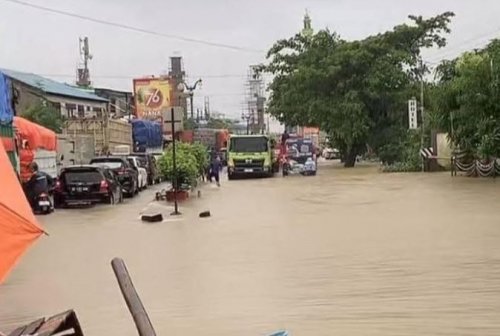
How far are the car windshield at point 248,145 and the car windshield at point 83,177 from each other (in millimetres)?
17318

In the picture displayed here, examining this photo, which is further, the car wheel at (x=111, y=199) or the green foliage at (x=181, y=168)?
the green foliage at (x=181, y=168)

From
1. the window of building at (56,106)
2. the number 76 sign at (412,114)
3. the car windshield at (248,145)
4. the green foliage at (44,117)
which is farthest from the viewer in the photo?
the window of building at (56,106)

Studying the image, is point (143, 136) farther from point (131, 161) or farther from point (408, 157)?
point (131, 161)

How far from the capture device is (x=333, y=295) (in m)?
9.06

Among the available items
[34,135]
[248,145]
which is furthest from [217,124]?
[34,135]

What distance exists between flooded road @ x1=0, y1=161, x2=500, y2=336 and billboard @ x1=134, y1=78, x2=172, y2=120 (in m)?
49.5

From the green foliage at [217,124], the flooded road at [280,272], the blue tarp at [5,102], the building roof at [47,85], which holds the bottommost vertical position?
the flooded road at [280,272]

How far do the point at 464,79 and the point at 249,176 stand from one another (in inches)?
517

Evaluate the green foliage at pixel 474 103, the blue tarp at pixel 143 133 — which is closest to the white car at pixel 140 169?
the green foliage at pixel 474 103

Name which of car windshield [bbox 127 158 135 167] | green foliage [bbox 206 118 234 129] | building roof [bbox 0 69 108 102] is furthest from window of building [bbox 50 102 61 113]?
green foliage [bbox 206 118 234 129]

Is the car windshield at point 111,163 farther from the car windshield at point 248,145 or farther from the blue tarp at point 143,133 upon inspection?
the blue tarp at point 143,133

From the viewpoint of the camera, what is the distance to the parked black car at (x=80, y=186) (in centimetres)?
2320

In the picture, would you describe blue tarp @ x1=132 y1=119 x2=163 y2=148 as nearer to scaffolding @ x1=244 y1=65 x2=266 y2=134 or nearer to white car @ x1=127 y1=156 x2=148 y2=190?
white car @ x1=127 y1=156 x2=148 y2=190

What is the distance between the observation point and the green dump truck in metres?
40.2
